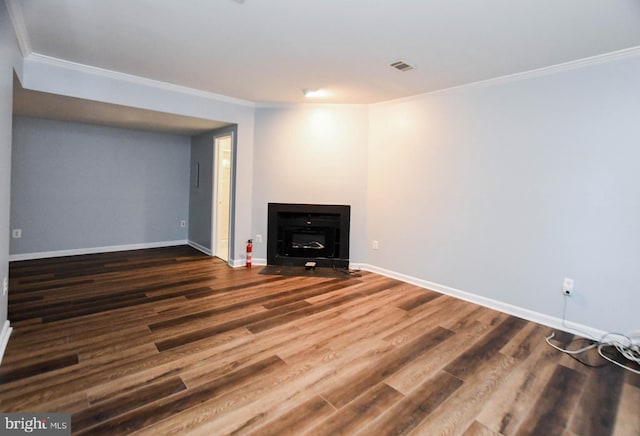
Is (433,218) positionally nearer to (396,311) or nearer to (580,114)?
(396,311)

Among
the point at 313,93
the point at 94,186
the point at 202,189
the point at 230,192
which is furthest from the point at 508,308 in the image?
the point at 94,186

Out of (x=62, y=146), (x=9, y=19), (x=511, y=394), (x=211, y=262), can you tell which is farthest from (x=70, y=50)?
(x=511, y=394)

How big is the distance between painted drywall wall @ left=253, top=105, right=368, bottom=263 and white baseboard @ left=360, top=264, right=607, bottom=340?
879mm

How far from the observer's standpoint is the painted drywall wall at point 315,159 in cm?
452

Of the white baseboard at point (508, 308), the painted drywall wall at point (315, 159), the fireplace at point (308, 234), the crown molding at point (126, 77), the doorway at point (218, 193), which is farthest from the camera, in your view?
the doorway at point (218, 193)

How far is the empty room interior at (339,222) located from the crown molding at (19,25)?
2 centimetres

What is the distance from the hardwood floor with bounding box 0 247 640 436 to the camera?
166 centimetres

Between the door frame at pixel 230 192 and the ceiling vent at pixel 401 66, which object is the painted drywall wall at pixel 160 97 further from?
the ceiling vent at pixel 401 66

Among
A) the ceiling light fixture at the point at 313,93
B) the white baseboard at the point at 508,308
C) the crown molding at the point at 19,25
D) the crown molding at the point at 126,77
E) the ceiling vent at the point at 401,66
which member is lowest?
the white baseboard at the point at 508,308

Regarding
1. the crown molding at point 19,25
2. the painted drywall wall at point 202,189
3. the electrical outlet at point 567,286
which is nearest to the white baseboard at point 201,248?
the painted drywall wall at point 202,189

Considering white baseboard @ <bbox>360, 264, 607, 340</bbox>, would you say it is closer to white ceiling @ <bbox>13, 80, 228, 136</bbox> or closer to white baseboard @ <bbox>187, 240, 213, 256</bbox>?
white baseboard @ <bbox>187, 240, 213, 256</bbox>

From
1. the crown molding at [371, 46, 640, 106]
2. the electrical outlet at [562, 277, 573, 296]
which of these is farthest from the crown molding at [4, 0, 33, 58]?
the electrical outlet at [562, 277, 573, 296]

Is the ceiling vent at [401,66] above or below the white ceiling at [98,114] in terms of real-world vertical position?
above

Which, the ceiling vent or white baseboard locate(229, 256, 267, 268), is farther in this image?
white baseboard locate(229, 256, 267, 268)
